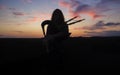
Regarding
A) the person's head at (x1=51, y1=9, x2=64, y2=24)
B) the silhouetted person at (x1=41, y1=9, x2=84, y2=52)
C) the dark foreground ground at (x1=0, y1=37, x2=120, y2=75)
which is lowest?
the dark foreground ground at (x1=0, y1=37, x2=120, y2=75)

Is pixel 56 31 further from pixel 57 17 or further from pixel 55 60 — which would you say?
pixel 55 60

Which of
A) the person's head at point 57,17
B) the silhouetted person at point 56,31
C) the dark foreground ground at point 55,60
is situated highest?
the person's head at point 57,17

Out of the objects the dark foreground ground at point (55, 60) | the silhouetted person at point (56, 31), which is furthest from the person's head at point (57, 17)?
the dark foreground ground at point (55, 60)

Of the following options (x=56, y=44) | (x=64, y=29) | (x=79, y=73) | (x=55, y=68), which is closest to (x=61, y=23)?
(x=64, y=29)

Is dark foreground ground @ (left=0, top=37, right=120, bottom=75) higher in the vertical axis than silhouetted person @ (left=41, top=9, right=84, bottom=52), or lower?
lower

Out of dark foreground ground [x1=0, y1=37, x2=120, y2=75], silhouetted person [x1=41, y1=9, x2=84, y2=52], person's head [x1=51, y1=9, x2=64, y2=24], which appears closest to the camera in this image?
silhouetted person [x1=41, y1=9, x2=84, y2=52]

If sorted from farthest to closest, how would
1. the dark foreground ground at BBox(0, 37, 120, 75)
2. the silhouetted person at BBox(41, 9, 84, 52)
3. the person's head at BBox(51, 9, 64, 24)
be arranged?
the person's head at BBox(51, 9, 64, 24)
the dark foreground ground at BBox(0, 37, 120, 75)
the silhouetted person at BBox(41, 9, 84, 52)

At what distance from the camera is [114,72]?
10086 millimetres

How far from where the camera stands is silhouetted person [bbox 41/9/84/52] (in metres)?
11.4

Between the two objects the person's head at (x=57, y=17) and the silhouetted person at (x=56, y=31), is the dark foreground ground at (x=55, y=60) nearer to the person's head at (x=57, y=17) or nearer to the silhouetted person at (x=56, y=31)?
the silhouetted person at (x=56, y=31)

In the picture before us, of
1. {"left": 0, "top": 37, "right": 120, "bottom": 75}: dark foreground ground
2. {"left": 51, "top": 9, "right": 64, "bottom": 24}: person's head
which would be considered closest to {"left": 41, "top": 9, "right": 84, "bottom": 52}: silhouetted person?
{"left": 51, "top": 9, "right": 64, "bottom": 24}: person's head

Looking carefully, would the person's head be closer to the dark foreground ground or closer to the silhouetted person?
the silhouetted person

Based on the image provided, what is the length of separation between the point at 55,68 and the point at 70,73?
61.9 inches

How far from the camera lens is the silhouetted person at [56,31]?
37.3 feet
